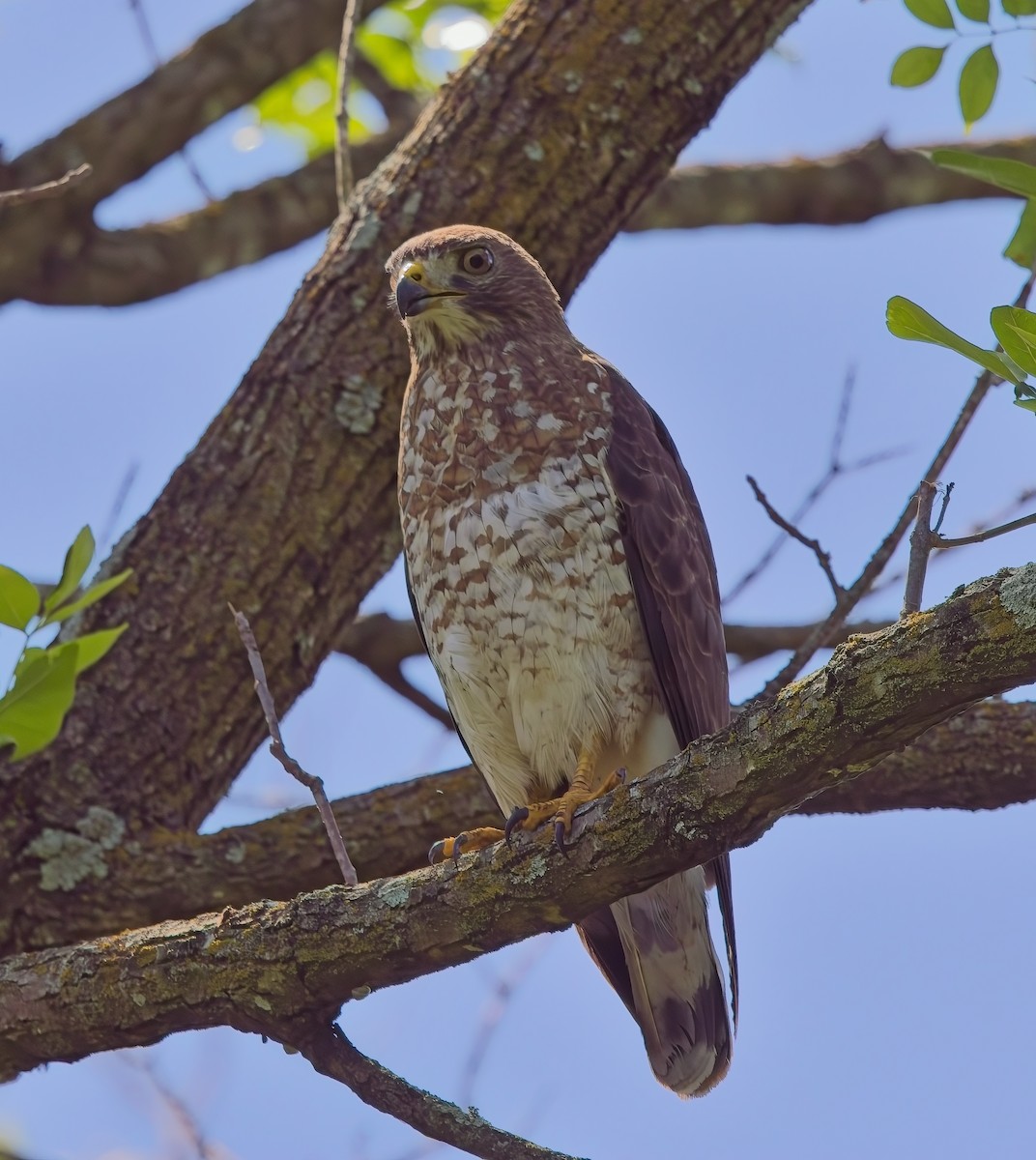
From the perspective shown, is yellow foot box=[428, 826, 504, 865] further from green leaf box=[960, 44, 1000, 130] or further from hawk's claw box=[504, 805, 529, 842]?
green leaf box=[960, 44, 1000, 130]

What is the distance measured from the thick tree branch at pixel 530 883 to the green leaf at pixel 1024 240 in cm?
110

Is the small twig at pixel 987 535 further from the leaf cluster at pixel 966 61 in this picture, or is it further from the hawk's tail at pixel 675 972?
the hawk's tail at pixel 675 972

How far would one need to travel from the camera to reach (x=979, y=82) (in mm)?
3225

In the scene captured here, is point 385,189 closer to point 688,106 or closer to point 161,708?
point 688,106

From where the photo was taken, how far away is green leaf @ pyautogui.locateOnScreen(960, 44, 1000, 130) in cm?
319

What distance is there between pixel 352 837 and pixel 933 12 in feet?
7.51

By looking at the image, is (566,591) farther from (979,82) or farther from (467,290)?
(979,82)

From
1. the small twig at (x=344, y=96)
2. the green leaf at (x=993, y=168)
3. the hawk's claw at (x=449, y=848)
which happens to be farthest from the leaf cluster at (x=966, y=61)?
the hawk's claw at (x=449, y=848)

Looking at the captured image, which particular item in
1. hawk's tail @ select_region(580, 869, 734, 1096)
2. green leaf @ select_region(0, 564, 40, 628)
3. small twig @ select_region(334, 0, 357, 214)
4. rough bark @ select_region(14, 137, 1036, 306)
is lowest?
hawk's tail @ select_region(580, 869, 734, 1096)

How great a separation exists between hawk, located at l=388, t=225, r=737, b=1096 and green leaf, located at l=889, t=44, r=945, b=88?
1062 millimetres

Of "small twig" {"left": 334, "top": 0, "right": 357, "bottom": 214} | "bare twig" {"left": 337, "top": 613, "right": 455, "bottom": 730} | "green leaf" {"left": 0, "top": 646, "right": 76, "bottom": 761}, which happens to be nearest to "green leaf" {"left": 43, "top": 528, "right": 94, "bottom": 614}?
"green leaf" {"left": 0, "top": 646, "right": 76, "bottom": 761}

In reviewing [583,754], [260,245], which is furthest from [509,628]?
[260,245]

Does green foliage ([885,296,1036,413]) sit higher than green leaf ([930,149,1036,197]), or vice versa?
green leaf ([930,149,1036,197])

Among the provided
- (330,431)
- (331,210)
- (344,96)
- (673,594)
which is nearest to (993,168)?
(673,594)
